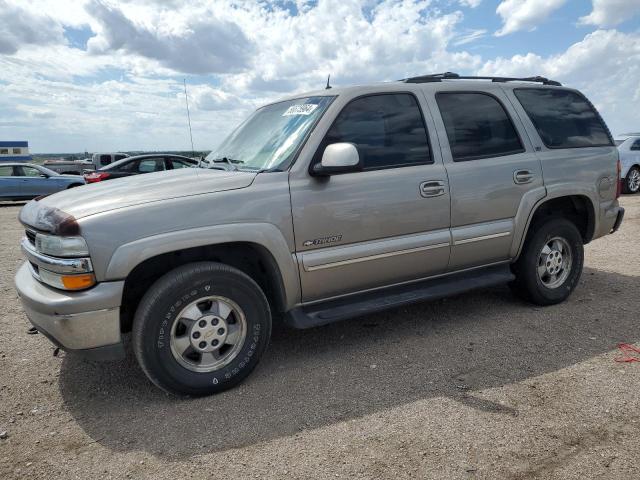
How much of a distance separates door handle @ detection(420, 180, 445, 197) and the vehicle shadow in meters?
1.16

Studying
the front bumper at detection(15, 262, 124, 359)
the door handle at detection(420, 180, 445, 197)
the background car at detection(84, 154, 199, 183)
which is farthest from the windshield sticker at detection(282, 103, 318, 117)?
the background car at detection(84, 154, 199, 183)

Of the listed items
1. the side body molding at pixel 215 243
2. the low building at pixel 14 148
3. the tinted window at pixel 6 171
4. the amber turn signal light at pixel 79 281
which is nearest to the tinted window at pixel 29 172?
the tinted window at pixel 6 171

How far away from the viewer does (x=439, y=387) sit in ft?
10.7

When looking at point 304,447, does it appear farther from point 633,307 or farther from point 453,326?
point 633,307

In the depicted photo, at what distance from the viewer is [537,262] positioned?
181 inches

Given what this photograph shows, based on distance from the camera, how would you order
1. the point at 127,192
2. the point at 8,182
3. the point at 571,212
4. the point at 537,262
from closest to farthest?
the point at 127,192 → the point at 537,262 → the point at 571,212 → the point at 8,182

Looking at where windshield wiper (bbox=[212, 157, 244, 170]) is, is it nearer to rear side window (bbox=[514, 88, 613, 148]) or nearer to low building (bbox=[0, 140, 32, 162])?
rear side window (bbox=[514, 88, 613, 148])

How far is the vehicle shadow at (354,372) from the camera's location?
2.92 m

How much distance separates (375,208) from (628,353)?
211 cm

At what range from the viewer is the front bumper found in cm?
285

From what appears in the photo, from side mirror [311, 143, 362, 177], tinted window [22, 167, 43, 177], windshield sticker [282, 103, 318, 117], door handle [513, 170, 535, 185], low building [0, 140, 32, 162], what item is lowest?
tinted window [22, 167, 43, 177]

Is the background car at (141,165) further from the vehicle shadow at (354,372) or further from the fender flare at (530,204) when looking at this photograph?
the fender flare at (530,204)

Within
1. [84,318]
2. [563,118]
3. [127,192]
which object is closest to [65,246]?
[84,318]

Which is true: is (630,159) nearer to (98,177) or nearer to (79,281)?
(98,177)
